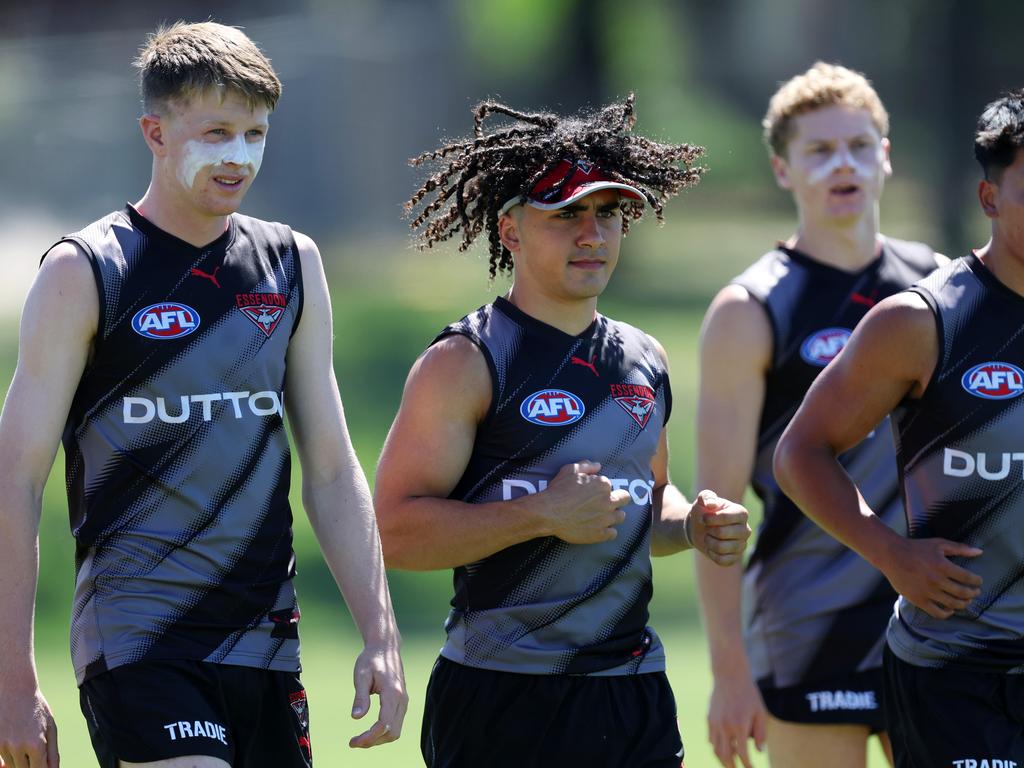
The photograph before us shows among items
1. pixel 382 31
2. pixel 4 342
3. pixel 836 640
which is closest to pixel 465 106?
pixel 382 31

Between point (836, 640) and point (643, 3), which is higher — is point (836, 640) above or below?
below

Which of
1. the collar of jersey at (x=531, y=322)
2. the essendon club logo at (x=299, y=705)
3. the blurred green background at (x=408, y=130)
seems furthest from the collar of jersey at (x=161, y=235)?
the blurred green background at (x=408, y=130)

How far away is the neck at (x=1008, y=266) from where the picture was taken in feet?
15.1

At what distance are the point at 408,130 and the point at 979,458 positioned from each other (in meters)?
21.0

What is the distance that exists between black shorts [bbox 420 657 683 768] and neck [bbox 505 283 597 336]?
0.99m

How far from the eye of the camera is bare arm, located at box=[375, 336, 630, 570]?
453 cm

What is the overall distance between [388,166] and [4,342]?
741 cm

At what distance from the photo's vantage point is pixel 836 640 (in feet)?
19.3

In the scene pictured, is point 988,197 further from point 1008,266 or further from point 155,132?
point 155,132

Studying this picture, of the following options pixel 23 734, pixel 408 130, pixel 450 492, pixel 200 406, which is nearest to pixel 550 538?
pixel 450 492

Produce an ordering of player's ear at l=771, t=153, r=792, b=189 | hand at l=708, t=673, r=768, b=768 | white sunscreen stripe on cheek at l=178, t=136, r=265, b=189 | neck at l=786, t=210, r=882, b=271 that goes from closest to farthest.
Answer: white sunscreen stripe on cheek at l=178, t=136, r=265, b=189
hand at l=708, t=673, r=768, b=768
neck at l=786, t=210, r=882, b=271
player's ear at l=771, t=153, r=792, b=189

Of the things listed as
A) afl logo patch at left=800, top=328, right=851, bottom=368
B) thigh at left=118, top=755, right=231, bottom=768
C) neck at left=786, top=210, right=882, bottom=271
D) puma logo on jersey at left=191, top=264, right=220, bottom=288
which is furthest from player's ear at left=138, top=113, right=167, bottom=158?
neck at left=786, top=210, right=882, bottom=271

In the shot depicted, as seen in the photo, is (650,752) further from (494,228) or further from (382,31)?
(382,31)

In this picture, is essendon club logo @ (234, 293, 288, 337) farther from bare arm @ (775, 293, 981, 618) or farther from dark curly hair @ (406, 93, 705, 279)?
bare arm @ (775, 293, 981, 618)
